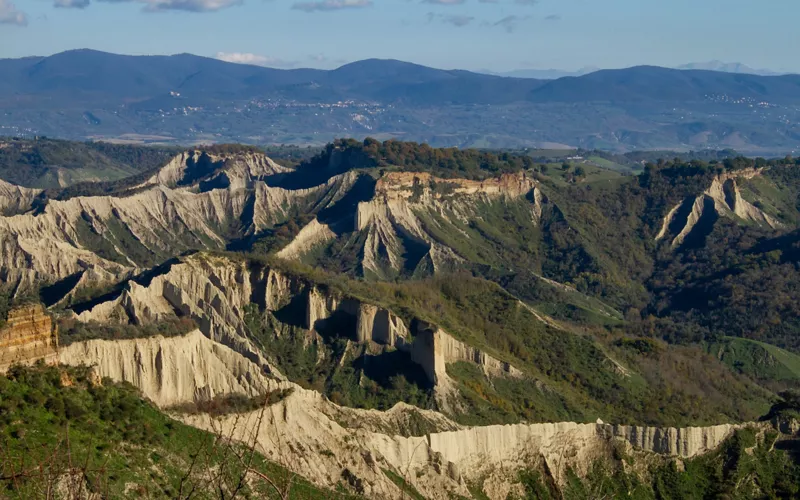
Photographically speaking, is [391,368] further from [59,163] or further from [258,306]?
[59,163]

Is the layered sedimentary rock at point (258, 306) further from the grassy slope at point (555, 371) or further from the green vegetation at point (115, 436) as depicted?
the green vegetation at point (115, 436)

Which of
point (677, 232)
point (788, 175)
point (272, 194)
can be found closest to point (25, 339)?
point (272, 194)

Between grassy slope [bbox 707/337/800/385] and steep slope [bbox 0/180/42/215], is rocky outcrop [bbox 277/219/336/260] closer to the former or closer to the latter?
steep slope [bbox 0/180/42/215]

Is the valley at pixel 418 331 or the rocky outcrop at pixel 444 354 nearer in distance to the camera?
the valley at pixel 418 331

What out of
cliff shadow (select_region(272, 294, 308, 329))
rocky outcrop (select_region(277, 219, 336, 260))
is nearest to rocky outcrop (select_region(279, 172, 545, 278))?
rocky outcrop (select_region(277, 219, 336, 260))

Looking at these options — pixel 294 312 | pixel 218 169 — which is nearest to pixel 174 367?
pixel 294 312

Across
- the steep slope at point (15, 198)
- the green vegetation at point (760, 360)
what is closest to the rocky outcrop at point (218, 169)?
the steep slope at point (15, 198)
